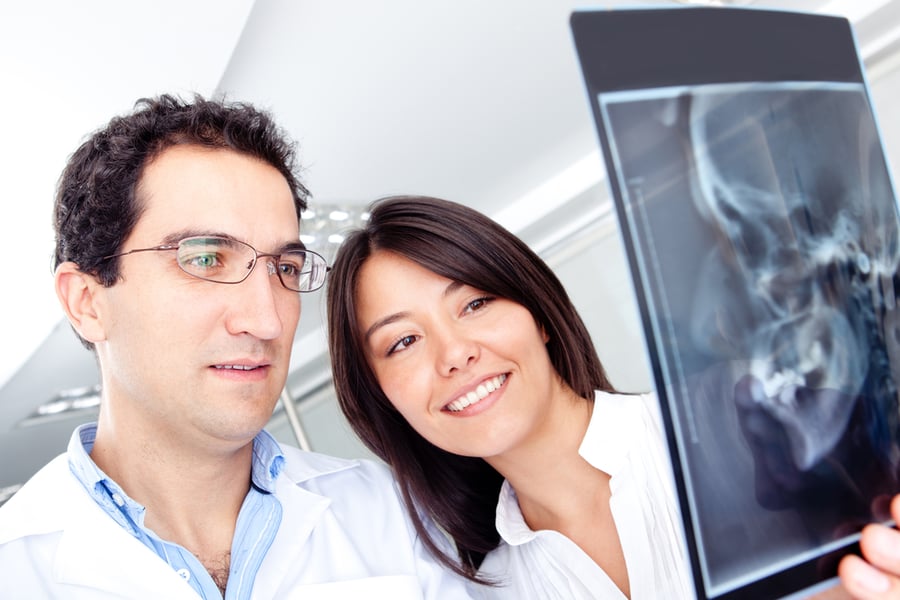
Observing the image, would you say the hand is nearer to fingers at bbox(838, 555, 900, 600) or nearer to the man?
fingers at bbox(838, 555, 900, 600)

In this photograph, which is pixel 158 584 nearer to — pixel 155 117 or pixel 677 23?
pixel 155 117

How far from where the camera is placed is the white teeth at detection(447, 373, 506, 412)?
5.29 feet

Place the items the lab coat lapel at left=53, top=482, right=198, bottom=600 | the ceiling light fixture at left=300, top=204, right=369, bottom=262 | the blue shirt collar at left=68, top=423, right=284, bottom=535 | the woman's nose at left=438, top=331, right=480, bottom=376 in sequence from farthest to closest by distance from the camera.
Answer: the ceiling light fixture at left=300, top=204, right=369, bottom=262 → the woman's nose at left=438, top=331, right=480, bottom=376 → the blue shirt collar at left=68, top=423, right=284, bottom=535 → the lab coat lapel at left=53, top=482, right=198, bottom=600

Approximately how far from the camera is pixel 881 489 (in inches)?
30.5

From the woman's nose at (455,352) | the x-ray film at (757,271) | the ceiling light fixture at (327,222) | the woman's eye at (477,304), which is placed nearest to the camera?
the x-ray film at (757,271)

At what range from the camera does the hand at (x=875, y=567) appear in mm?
725

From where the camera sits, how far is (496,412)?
160 cm

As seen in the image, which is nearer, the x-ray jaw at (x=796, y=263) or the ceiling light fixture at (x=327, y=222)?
the x-ray jaw at (x=796, y=263)

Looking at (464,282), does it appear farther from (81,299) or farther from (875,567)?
(875,567)

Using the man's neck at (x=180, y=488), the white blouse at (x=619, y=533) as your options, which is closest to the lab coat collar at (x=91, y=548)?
the man's neck at (x=180, y=488)

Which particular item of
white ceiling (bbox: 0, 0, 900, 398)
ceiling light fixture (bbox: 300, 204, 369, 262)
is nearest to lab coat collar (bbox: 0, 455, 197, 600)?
white ceiling (bbox: 0, 0, 900, 398)

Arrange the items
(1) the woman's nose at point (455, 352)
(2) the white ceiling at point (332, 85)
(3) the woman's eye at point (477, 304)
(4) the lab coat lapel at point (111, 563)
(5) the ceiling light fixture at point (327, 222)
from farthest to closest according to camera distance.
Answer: (5) the ceiling light fixture at point (327, 222)
(2) the white ceiling at point (332, 85)
(3) the woman's eye at point (477, 304)
(1) the woman's nose at point (455, 352)
(4) the lab coat lapel at point (111, 563)

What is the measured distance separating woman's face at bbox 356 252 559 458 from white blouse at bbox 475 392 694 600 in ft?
0.59

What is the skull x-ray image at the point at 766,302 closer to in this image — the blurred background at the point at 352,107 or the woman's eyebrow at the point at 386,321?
the blurred background at the point at 352,107
